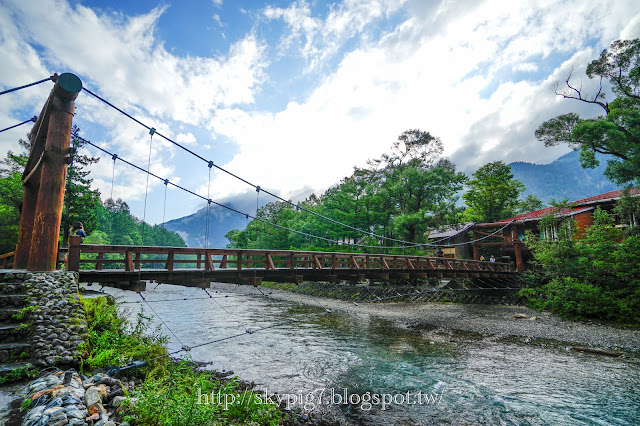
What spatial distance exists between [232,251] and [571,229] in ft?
61.2

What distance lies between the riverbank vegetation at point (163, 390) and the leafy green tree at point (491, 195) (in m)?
29.5

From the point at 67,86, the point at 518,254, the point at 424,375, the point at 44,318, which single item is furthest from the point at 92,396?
the point at 518,254

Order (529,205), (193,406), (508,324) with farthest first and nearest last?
(529,205)
(508,324)
(193,406)

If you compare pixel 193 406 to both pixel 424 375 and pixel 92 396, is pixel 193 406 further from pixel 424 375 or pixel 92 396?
pixel 424 375

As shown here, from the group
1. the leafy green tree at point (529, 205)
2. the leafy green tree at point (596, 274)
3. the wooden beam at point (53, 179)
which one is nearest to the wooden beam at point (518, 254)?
the leafy green tree at point (596, 274)

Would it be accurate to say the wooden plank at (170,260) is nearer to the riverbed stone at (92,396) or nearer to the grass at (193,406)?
the grass at (193,406)

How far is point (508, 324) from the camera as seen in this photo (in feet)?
46.5

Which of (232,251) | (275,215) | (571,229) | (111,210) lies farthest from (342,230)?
(111,210)

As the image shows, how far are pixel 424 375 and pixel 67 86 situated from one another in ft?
38.0

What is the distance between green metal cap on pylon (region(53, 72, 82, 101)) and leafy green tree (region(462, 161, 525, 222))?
31234 millimetres

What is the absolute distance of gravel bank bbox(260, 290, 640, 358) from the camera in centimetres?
1108

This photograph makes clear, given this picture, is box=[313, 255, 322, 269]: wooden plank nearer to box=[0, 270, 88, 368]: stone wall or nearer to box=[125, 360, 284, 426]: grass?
box=[125, 360, 284, 426]: grass

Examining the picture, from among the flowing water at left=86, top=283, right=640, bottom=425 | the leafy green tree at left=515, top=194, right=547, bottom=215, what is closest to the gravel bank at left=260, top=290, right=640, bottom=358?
the flowing water at left=86, top=283, right=640, bottom=425

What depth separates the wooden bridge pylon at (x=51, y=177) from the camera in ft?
21.2
